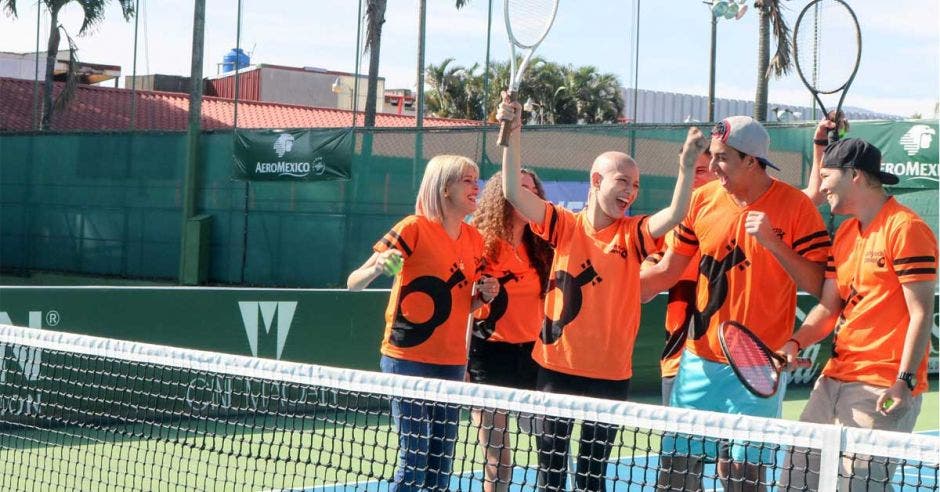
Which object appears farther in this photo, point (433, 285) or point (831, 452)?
point (433, 285)

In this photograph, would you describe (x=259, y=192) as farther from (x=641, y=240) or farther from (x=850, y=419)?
(x=850, y=419)

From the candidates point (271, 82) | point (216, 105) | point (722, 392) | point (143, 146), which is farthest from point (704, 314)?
point (271, 82)

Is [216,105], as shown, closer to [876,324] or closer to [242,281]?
[242,281]

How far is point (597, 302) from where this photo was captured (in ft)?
15.4

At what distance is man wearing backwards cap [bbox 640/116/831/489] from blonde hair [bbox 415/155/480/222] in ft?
3.55

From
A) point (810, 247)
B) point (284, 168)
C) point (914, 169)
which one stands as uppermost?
point (284, 168)

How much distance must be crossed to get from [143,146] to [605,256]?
19289mm

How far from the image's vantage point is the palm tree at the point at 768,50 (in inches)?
887

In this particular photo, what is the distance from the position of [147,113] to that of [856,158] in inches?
1266

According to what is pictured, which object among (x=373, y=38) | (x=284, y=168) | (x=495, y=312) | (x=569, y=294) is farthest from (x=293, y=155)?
(x=569, y=294)

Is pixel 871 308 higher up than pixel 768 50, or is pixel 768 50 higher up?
pixel 768 50

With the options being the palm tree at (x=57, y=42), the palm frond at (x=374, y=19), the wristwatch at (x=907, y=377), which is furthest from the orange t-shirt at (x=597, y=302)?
the palm tree at (x=57, y=42)

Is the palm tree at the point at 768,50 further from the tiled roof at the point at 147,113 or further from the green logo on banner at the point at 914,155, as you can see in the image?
the tiled roof at the point at 147,113

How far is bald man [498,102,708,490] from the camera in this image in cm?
465
